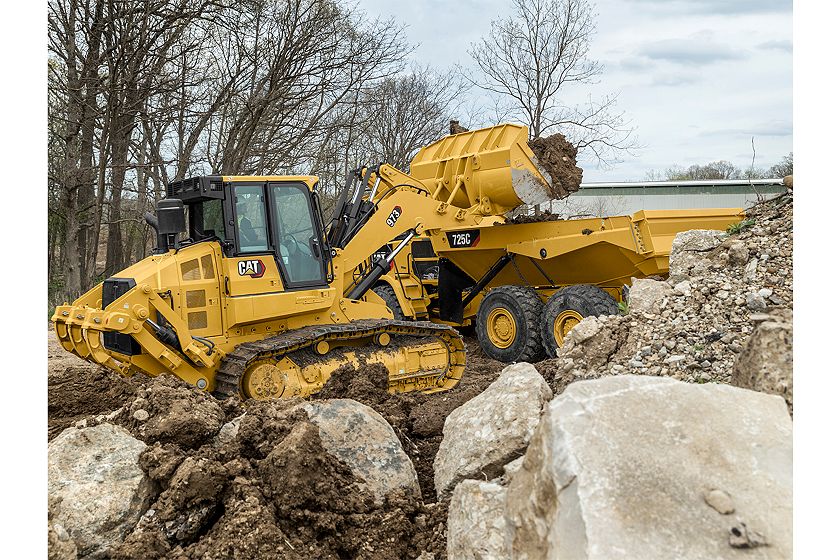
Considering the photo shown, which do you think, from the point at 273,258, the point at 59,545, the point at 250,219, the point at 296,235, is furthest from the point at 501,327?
the point at 59,545

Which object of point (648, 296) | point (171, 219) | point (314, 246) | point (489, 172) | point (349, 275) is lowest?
point (648, 296)

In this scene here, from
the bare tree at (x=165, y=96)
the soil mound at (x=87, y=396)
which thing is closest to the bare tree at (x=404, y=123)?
the bare tree at (x=165, y=96)

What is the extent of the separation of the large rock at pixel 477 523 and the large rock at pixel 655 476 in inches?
14.6

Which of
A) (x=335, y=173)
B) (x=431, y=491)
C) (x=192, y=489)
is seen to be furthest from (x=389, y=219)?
(x=335, y=173)

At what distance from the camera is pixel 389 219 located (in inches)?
361

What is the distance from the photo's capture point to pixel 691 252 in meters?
5.58

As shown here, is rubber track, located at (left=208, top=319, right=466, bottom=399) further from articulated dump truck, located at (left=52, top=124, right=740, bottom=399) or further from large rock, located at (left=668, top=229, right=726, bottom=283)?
large rock, located at (left=668, top=229, right=726, bottom=283)

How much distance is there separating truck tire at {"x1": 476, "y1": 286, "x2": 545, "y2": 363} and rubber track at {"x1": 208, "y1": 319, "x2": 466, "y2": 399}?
7.71ft

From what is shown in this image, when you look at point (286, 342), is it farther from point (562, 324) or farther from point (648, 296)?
point (562, 324)

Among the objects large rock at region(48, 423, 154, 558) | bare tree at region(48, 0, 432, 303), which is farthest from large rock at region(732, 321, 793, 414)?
bare tree at region(48, 0, 432, 303)

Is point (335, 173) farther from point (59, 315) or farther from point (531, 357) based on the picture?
point (59, 315)

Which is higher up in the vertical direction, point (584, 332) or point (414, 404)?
point (584, 332)

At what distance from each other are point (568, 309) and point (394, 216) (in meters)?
2.60

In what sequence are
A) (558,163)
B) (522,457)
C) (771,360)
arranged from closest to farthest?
(771,360), (522,457), (558,163)
